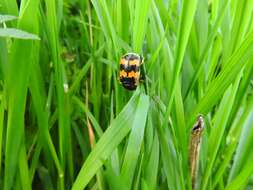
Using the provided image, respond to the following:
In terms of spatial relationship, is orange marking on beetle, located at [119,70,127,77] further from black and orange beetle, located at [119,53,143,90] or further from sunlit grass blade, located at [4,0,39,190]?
sunlit grass blade, located at [4,0,39,190]

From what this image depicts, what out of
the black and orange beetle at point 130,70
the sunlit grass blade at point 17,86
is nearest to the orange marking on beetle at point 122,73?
the black and orange beetle at point 130,70

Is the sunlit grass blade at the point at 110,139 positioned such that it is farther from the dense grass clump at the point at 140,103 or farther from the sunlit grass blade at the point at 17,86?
the sunlit grass blade at the point at 17,86

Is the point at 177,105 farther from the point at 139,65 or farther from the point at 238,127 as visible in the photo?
the point at 238,127

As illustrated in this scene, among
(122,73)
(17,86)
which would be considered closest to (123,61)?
(122,73)

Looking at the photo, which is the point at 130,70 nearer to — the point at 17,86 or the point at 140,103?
the point at 140,103

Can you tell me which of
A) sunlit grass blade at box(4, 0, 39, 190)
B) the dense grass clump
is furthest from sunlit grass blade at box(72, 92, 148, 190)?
sunlit grass blade at box(4, 0, 39, 190)

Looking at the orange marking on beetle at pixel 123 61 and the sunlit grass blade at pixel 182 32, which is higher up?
the sunlit grass blade at pixel 182 32
